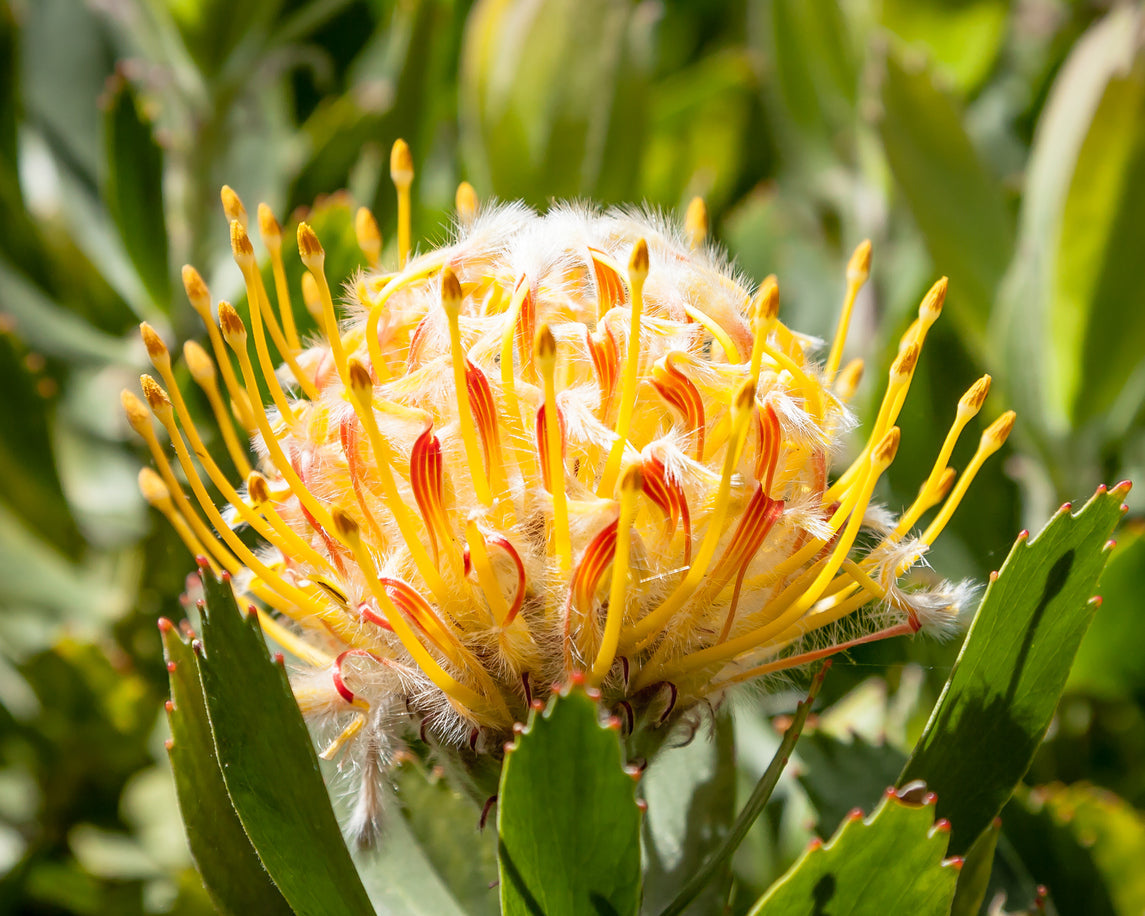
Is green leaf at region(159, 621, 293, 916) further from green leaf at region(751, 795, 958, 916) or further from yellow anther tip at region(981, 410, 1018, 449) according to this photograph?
yellow anther tip at region(981, 410, 1018, 449)

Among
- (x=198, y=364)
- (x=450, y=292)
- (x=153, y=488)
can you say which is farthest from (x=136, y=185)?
(x=450, y=292)

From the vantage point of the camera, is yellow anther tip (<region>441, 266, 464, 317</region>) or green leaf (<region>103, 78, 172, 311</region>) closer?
yellow anther tip (<region>441, 266, 464, 317</region>)

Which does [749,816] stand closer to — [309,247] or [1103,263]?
[309,247]

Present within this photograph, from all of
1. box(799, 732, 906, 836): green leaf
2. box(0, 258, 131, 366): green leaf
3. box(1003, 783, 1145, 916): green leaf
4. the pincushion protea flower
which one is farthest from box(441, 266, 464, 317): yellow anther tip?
box(0, 258, 131, 366): green leaf

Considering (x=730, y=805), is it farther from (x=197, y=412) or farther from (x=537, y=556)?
(x=197, y=412)

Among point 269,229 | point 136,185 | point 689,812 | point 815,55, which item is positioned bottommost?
point 689,812

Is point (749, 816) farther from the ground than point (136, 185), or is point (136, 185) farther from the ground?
point (136, 185)

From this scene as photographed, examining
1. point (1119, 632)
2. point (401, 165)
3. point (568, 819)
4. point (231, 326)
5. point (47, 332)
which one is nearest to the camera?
point (568, 819)
